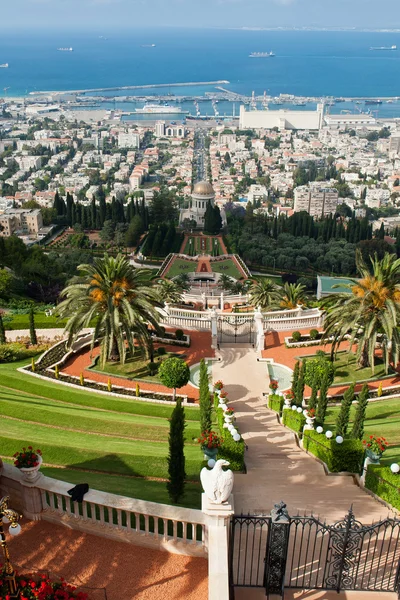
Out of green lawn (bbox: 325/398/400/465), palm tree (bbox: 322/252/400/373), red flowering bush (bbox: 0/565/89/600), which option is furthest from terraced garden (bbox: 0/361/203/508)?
palm tree (bbox: 322/252/400/373)

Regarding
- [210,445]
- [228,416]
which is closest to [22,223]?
[228,416]

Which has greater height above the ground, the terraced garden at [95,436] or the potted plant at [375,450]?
the potted plant at [375,450]

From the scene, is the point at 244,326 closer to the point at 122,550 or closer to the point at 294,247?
the point at 122,550

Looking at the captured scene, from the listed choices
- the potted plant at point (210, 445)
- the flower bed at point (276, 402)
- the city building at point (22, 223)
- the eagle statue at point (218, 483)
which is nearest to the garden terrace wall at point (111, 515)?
the eagle statue at point (218, 483)

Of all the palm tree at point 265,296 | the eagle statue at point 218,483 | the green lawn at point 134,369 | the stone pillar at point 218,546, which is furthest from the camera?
the palm tree at point 265,296

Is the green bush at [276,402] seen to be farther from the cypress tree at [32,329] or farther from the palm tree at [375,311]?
the cypress tree at [32,329]

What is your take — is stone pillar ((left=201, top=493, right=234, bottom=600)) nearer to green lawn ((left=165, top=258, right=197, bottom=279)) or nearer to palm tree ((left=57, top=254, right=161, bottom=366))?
palm tree ((left=57, top=254, right=161, bottom=366))

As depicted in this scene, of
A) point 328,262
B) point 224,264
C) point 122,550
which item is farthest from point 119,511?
point 328,262
